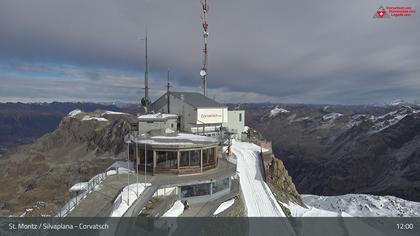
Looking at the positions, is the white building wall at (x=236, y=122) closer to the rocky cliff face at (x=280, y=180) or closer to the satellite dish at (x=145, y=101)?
the rocky cliff face at (x=280, y=180)

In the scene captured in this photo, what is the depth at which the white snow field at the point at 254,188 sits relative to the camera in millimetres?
24125

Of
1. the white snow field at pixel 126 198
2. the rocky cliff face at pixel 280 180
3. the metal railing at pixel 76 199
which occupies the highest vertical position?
the white snow field at pixel 126 198

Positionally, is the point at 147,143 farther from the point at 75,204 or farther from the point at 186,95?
the point at 186,95

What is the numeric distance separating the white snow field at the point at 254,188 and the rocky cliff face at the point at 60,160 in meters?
48.7

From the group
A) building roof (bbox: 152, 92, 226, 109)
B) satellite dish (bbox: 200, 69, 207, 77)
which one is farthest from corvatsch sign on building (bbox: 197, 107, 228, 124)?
satellite dish (bbox: 200, 69, 207, 77)

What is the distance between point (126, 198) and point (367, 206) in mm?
55408

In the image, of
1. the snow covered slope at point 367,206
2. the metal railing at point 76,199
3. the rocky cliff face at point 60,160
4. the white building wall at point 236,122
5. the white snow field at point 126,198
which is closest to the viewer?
the white snow field at point 126,198

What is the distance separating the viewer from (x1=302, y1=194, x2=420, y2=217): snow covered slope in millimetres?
54156

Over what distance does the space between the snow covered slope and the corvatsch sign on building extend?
23359 mm

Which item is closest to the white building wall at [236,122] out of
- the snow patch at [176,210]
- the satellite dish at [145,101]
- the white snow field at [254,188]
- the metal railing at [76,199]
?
the white snow field at [254,188]

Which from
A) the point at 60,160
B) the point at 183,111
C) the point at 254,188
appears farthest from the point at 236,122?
the point at 60,160

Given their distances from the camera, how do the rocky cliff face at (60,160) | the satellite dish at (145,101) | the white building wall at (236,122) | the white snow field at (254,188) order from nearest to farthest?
the white snow field at (254,188)
the satellite dish at (145,101)
the white building wall at (236,122)
the rocky cliff face at (60,160)

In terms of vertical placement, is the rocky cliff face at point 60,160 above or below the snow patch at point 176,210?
below

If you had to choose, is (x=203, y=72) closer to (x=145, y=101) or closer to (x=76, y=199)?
(x=145, y=101)
